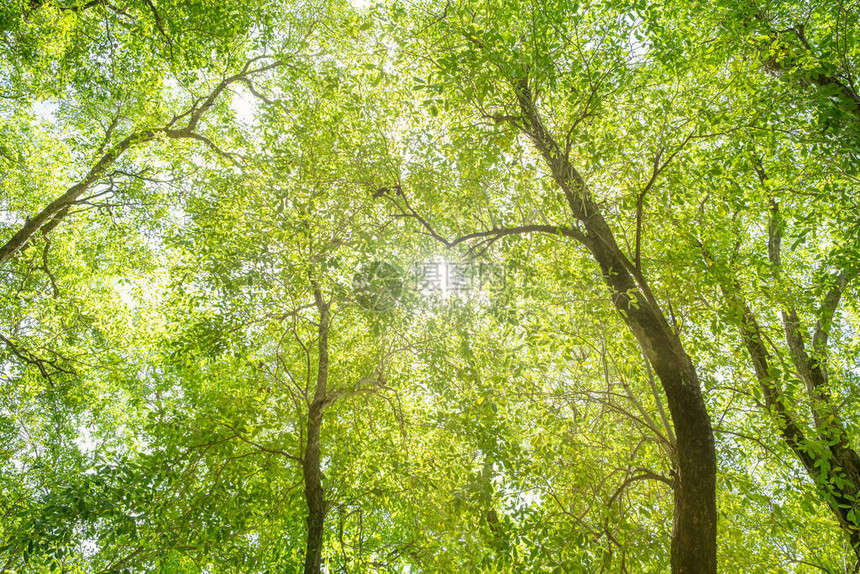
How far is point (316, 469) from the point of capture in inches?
314

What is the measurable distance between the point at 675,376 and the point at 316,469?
6.20 meters

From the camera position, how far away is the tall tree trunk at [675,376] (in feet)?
13.5

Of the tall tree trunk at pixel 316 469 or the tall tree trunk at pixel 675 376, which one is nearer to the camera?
the tall tree trunk at pixel 675 376

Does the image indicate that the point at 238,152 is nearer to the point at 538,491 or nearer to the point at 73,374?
the point at 73,374

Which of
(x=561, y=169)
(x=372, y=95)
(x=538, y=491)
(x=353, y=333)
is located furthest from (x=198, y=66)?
(x=538, y=491)

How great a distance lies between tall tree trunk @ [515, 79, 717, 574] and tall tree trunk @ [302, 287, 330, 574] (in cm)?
449

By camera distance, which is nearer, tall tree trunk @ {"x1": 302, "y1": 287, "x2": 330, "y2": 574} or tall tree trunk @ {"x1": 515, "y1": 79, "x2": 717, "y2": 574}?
tall tree trunk @ {"x1": 515, "y1": 79, "x2": 717, "y2": 574}

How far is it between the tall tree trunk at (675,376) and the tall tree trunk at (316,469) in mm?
4486

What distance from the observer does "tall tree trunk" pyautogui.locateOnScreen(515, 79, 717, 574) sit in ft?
13.5

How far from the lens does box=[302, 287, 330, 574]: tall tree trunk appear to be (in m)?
7.33

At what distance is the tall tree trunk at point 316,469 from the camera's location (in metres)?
7.33

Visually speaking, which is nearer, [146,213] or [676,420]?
[676,420]

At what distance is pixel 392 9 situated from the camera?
5.23m

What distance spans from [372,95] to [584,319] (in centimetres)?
444
